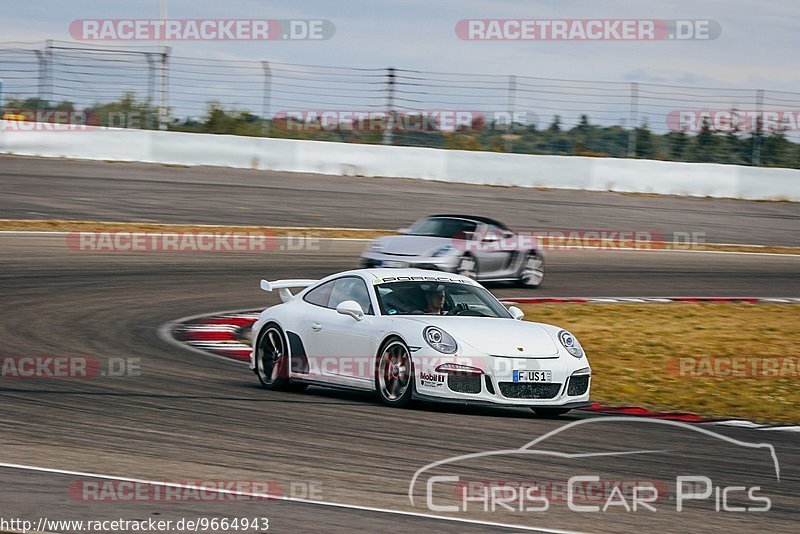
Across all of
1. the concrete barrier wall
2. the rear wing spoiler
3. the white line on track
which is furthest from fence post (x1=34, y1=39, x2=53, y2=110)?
the white line on track

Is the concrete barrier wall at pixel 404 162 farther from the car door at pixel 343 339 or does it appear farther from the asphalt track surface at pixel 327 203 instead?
the car door at pixel 343 339

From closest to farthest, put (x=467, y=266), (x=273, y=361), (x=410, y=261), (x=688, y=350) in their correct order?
(x=273, y=361) < (x=688, y=350) < (x=410, y=261) < (x=467, y=266)

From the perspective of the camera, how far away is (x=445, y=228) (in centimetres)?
1675

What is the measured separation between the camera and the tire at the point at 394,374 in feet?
27.5

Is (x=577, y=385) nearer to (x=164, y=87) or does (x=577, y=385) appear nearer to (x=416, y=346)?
(x=416, y=346)

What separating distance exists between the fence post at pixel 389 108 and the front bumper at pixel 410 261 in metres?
11.3

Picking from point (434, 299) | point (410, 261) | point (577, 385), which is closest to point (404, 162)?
point (410, 261)

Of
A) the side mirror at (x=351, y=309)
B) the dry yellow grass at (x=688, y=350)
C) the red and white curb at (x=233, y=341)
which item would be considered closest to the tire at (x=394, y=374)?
the side mirror at (x=351, y=309)

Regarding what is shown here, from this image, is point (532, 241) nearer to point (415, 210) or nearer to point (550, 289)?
point (550, 289)

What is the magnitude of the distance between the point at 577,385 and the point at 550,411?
0.48 m

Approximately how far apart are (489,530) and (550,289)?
41.3 feet

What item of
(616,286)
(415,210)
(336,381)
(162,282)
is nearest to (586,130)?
(415,210)

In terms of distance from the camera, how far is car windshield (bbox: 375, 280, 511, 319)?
905 cm

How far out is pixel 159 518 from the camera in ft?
17.0
